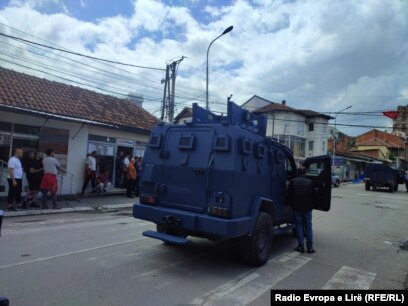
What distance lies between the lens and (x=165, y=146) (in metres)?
6.82

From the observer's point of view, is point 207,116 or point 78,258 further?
point 207,116

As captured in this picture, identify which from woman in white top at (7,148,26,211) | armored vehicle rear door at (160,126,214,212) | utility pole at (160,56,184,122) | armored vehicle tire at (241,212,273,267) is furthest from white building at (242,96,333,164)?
armored vehicle rear door at (160,126,214,212)

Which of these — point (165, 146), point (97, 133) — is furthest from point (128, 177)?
point (165, 146)

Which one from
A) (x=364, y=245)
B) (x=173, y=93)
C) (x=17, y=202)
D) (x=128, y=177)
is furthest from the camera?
(x=173, y=93)

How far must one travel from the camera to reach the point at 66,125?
15242 mm

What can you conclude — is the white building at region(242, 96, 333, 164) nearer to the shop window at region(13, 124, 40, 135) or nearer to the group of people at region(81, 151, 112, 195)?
the group of people at region(81, 151, 112, 195)

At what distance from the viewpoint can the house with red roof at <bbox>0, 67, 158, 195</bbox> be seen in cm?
1350

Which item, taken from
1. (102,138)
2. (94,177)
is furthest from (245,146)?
(102,138)

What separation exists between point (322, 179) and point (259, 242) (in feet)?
8.96

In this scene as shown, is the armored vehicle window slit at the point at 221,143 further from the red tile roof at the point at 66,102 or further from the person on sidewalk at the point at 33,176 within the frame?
the red tile roof at the point at 66,102

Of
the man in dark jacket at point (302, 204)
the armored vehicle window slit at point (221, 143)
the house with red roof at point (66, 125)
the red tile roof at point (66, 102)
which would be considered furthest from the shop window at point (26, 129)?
the man in dark jacket at point (302, 204)

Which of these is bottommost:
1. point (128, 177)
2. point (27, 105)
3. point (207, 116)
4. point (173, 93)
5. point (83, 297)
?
point (83, 297)

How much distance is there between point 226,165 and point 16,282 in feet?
11.1

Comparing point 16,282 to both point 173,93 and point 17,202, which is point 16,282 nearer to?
point 17,202
